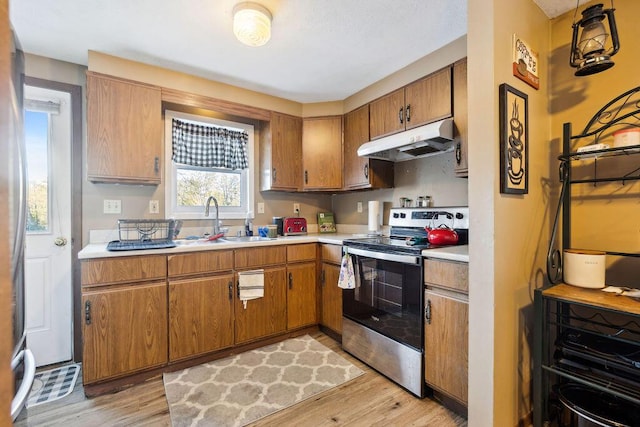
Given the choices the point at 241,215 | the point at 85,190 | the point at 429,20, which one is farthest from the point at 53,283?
the point at 429,20

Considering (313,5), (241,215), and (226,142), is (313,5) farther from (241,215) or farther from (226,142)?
(241,215)

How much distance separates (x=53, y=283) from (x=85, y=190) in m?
0.76

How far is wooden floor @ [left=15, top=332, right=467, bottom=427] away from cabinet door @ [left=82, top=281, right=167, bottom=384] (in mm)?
163

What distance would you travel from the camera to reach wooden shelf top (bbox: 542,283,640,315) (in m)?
1.13

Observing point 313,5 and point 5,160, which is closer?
point 5,160

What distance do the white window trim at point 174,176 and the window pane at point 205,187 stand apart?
6 centimetres

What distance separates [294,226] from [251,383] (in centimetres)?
153

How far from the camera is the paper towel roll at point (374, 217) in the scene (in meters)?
2.86

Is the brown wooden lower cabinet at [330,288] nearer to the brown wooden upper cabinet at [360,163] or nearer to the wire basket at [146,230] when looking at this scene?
the brown wooden upper cabinet at [360,163]

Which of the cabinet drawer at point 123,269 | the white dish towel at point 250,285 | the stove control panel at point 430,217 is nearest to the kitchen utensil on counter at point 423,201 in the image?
the stove control panel at point 430,217

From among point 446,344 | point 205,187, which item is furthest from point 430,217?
point 205,187

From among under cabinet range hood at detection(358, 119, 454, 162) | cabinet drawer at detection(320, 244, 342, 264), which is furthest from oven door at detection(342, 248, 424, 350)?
under cabinet range hood at detection(358, 119, 454, 162)

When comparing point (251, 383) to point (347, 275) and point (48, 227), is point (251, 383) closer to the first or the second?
point (347, 275)

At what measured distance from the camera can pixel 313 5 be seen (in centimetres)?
170
